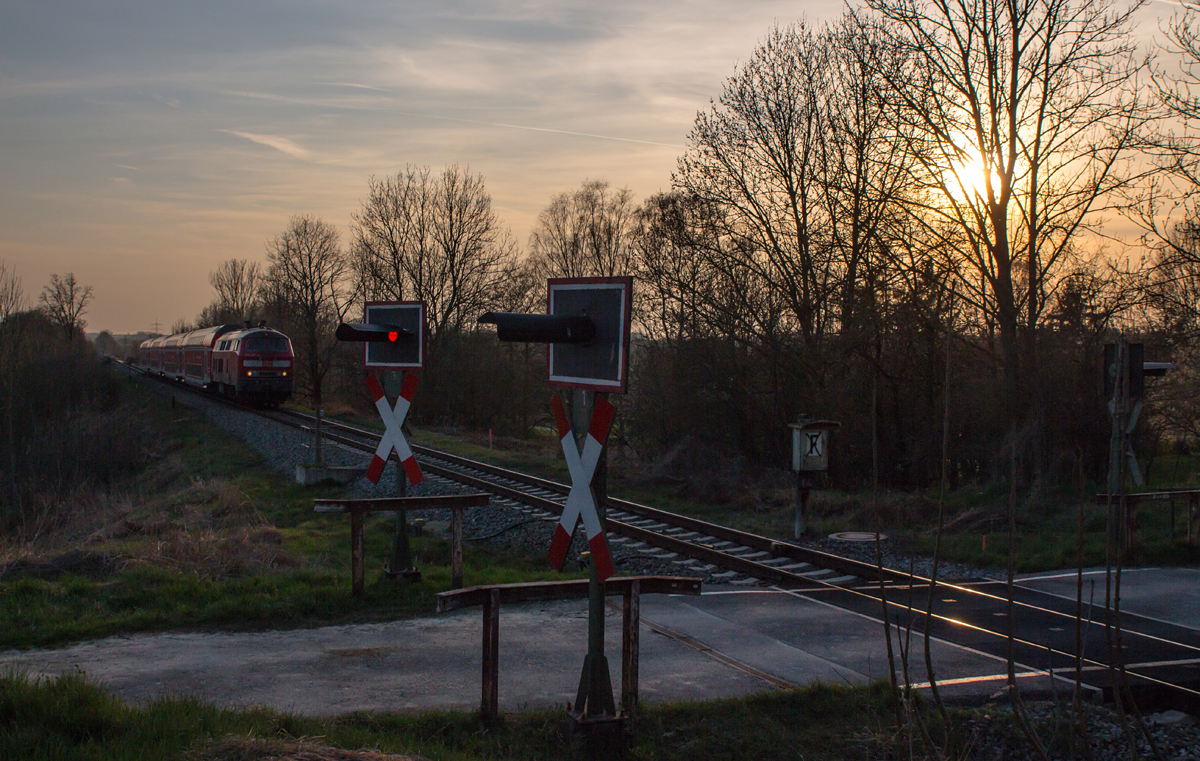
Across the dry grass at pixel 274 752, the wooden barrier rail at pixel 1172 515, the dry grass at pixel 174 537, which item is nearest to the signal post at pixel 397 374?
the dry grass at pixel 174 537

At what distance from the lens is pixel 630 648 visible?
494 cm

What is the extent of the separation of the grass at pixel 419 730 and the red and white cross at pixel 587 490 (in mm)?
939

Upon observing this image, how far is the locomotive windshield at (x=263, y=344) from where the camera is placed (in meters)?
33.1

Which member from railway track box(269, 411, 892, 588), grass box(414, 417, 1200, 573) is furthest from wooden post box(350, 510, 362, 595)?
grass box(414, 417, 1200, 573)

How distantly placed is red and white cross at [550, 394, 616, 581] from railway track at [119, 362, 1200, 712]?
1644mm

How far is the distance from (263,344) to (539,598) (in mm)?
31123

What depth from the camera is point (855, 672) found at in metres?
6.05

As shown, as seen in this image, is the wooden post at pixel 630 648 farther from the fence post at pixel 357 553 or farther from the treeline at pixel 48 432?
the treeline at pixel 48 432

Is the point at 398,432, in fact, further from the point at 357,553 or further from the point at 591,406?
the point at 591,406

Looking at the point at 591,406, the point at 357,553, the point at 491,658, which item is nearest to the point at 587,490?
the point at 591,406

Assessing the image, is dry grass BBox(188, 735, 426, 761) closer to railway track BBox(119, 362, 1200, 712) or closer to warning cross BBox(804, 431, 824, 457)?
railway track BBox(119, 362, 1200, 712)

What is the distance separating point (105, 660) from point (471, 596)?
119 inches

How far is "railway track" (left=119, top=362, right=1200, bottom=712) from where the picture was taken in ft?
20.2

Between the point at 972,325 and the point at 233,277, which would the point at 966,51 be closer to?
the point at 972,325
